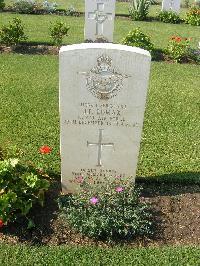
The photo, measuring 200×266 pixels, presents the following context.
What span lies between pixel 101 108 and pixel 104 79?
0.38 metres

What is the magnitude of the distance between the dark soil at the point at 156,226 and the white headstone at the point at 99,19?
26.3 ft

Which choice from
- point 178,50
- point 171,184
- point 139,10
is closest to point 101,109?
point 171,184

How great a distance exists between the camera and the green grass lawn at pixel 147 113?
22.4 ft

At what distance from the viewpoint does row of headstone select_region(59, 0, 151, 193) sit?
4.66 m

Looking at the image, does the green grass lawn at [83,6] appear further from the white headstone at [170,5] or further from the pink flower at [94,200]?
the pink flower at [94,200]

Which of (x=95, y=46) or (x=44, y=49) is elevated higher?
(x=95, y=46)

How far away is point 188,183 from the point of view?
6.18 m

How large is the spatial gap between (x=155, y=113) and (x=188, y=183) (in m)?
2.57

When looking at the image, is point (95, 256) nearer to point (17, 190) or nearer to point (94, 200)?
point (94, 200)

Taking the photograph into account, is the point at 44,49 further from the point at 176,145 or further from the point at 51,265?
the point at 51,265

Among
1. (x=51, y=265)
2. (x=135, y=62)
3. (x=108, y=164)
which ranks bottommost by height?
(x=51, y=265)

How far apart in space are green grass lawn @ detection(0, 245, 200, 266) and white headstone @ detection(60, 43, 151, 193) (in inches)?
41.0

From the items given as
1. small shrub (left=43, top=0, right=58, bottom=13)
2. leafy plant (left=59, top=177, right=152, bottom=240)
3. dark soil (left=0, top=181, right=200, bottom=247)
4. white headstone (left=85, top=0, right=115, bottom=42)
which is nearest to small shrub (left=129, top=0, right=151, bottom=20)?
small shrub (left=43, top=0, right=58, bottom=13)

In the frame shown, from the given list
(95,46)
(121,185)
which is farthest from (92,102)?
(121,185)
